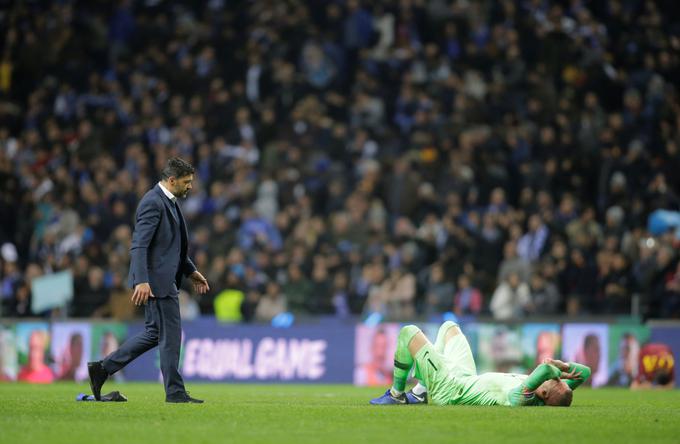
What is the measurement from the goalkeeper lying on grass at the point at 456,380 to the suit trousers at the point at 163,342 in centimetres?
226

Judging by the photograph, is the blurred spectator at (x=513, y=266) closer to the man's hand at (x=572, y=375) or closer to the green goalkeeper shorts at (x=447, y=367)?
the green goalkeeper shorts at (x=447, y=367)

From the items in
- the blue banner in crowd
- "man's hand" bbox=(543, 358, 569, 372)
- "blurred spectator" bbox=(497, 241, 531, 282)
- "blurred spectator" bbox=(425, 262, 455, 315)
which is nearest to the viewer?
"man's hand" bbox=(543, 358, 569, 372)

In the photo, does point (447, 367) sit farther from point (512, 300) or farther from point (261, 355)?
point (261, 355)

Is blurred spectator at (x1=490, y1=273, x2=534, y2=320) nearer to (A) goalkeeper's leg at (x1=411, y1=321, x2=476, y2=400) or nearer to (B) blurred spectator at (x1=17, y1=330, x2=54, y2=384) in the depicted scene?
(B) blurred spectator at (x1=17, y1=330, x2=54, y2=384)

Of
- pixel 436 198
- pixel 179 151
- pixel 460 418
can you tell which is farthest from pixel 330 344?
pixel 460 418

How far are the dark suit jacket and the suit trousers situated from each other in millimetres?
141

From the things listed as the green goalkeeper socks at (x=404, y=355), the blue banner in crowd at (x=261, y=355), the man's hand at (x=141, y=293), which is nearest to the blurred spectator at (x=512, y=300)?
the blue banner in crowd at (x=261, y=355)

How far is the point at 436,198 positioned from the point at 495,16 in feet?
19.6

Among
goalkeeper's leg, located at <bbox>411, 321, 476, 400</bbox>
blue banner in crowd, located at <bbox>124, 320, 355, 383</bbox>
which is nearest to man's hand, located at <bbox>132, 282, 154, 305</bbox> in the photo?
goalkeeper's leg, located at <bbox>411, 321, 476, 400</bbox>

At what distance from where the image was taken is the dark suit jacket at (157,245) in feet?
39.6

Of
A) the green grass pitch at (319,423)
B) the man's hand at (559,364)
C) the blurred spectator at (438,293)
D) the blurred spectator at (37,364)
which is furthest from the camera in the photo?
the blurred spectator at (37,364)

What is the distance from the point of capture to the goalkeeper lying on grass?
40.5ft

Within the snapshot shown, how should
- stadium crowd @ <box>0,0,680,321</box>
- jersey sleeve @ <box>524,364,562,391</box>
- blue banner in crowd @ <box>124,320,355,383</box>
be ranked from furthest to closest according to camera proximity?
stadium crowd @ <box>0,0,680,321</box> → blue banner in crowd @ <box>124,320,355,383</box> → jersey sleeve @ <box>524,364,562,391</box>

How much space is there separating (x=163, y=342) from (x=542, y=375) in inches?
150
